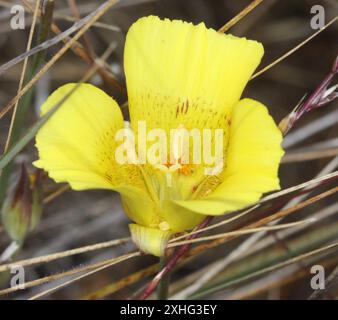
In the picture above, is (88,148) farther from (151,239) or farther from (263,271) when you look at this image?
(263,271)

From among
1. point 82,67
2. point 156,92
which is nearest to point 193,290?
point 156,92

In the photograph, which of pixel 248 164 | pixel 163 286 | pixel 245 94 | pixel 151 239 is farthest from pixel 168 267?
pixel 245 94

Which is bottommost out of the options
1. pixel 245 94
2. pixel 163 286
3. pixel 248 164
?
pixel 163 286

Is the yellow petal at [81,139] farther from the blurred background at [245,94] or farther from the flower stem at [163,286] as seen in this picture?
the blurred background at [245,94]

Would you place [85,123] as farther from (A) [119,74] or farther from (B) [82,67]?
(B) [82,67]

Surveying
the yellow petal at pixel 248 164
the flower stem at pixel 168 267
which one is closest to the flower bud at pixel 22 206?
the flower stem at pixel 168 267
